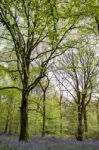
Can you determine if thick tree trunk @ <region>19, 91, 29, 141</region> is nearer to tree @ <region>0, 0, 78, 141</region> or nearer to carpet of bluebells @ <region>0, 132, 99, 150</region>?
tree @ <region>0, 0, 78, 141</region>

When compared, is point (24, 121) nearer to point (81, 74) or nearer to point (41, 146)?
point (41, 146)

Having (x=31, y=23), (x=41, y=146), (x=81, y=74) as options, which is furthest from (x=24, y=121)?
(x=81, y=74)

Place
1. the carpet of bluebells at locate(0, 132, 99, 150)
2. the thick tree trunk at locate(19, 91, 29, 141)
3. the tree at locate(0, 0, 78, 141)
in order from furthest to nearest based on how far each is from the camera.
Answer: the thick tree trunk at locate(19, 91, 29, 141) < the tree at locate(0, 0, 78, 141) < the carpet of bluebells at locate(0, 132, 99, 150)

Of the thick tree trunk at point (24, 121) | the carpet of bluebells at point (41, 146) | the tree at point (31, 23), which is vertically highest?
the tree at point (31, 23)

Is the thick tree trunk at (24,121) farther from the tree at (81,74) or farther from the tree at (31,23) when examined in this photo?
the tree at (81,74)

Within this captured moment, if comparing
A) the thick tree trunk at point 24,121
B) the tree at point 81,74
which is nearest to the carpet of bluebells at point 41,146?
the thick tree trunk at point 24,121

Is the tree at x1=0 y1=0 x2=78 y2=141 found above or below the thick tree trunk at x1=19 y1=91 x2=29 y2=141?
above

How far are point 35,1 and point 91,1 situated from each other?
85.0 inches

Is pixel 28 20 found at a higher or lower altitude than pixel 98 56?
lower

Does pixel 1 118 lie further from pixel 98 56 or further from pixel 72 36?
pixel 72 36

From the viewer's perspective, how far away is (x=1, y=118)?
41.7 m

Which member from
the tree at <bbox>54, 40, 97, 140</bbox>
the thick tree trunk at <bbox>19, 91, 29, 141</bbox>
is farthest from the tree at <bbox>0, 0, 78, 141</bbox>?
the tree at <bbox>54, 40, 97, 140</bbox>

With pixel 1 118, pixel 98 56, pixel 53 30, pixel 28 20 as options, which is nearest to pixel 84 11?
pixel 53 30

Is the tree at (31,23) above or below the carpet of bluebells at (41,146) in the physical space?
above
